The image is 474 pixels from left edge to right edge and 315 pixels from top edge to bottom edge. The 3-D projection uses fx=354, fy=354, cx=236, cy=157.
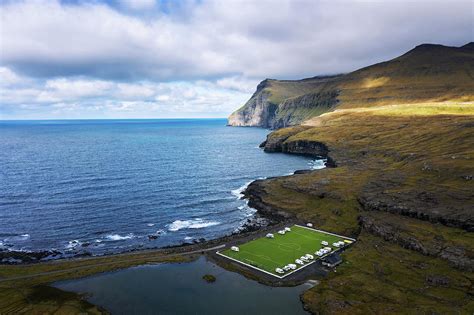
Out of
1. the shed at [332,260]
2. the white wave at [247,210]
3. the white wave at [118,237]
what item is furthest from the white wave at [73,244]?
the shed at [332,260]

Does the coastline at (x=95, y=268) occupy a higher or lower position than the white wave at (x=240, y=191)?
lower

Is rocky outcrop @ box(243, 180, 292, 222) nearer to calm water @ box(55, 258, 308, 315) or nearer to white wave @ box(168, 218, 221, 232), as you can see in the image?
white wave @ box(168, 218, 221, 232)

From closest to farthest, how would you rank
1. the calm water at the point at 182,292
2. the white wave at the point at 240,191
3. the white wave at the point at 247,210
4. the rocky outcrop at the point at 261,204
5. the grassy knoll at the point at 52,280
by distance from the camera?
the grassy knoll at the point at 52,280 → the calm water at the point at 182,292 → the rocky outcrop at the point at 261,204 → the white wave at the point at 247,210 → the white wave at the point at 240,191

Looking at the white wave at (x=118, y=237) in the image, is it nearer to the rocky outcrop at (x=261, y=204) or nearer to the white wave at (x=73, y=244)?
the white wave at (x=73, y=244)

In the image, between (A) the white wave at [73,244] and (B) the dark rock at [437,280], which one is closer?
(B) the dark rock at [437,280]

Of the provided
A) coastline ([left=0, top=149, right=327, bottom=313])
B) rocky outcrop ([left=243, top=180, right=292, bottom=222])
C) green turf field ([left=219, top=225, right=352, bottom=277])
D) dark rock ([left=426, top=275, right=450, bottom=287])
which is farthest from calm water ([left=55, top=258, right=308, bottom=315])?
rocky outcrop ([left=243, top=180, right=292, bottom=222])

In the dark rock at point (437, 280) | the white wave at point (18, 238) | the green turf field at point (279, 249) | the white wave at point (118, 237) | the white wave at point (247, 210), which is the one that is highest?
the white wave at point (18, 238)

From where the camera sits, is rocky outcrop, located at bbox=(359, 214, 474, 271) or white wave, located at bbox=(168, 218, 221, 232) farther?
white wave, located at bbox=(168, 218, 221, 232)

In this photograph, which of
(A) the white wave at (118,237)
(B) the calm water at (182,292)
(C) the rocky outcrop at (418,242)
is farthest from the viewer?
(A) the white wave at (118,237)
